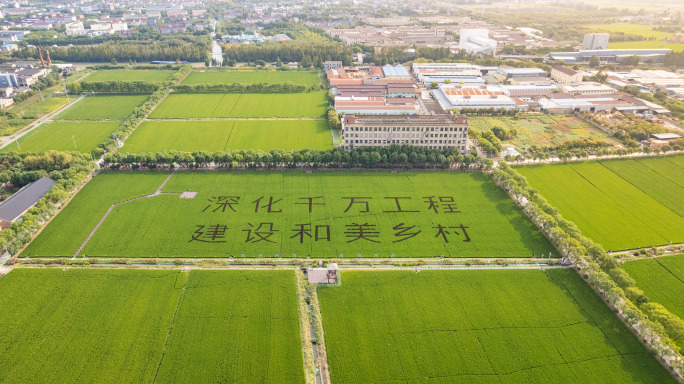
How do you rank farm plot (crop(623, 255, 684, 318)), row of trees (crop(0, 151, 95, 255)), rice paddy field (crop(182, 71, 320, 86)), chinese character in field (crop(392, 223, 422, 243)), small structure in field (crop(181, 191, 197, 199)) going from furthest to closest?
rice paddy field (crop(182, 71, 320, 86)), small structure in field (crop(181, 191, 197, 199)), chinese character in field (crop(392, 223, 422, 243)), row of trees (crop(0, 151, 95, 255)), farm plot (crop(623, 255, 684, 318))

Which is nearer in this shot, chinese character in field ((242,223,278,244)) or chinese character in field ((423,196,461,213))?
chinese character in field ((242,223,278,244))

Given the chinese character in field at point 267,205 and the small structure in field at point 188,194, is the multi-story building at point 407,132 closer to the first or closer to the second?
the chinese character in field at point 267,205

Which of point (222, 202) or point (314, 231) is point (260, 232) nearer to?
point (314, 231)

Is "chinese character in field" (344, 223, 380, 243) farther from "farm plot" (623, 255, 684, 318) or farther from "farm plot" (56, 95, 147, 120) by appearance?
"farm plot" (56, 95, 147, 120)

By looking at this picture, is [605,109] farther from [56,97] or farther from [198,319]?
[56,97]

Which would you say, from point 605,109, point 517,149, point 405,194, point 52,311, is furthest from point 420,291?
point 605,109

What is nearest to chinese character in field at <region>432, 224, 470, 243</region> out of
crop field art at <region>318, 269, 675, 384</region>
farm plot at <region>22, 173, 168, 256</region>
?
crop field art at <region>318, 269, 675, 384</region>
